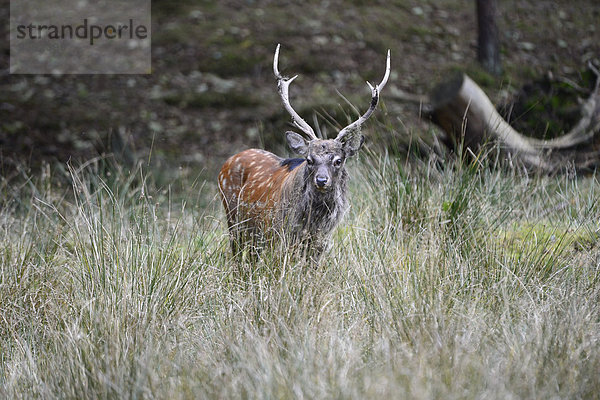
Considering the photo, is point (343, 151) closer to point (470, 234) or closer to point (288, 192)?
point (288, 192)

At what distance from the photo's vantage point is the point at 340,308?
4324 mm

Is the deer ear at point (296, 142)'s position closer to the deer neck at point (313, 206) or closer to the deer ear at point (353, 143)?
the deer neck at point (313, 206)

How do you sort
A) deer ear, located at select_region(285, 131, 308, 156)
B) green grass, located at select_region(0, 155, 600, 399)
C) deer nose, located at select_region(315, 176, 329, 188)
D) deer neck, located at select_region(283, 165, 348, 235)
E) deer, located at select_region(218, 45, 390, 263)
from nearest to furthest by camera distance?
1. green grass, located at select_region(0, 155, 600, 399)
2. deer nose, located at select_region(315, 176, 329, 188)
3. deer, located at select_region(218, 45, 390, 263)
4. deer neck, located at select_region(283, 165, 348, 235)
5. deer ear, located at select_region(285, 131, 308, 156)

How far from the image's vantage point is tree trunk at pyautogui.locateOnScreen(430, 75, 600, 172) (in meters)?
7.05

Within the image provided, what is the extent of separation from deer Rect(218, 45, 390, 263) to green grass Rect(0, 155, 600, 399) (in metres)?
0.18

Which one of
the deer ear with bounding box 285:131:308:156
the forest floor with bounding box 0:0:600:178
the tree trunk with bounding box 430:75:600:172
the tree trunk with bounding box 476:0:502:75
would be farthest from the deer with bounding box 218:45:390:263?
the tree trunk with bounding box 476:0:502:75

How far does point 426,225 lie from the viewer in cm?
526

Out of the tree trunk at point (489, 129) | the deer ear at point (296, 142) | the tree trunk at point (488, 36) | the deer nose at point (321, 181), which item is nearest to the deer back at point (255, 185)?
the deer ear at point (296, 142)

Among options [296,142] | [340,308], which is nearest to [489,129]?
[296,142]

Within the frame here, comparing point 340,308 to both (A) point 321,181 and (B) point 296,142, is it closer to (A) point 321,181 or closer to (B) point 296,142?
(A) point 321,181

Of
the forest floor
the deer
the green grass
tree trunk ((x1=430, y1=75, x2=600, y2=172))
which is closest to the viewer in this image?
the green grass

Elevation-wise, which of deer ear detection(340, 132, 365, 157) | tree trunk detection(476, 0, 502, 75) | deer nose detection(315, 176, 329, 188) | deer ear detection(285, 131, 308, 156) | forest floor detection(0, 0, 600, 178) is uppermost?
deer ear detection(340, 132, 365, 157)

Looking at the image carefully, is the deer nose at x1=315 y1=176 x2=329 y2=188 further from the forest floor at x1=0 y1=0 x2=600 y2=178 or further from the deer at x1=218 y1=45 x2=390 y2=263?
the forest floor at x1=0 y1=0 x2=600 y2=178

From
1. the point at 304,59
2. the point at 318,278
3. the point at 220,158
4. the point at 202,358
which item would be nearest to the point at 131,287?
the point at 202,358
